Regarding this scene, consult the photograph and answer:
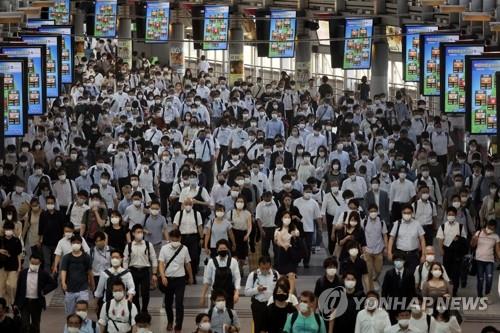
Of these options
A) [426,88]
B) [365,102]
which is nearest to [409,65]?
[365,102]

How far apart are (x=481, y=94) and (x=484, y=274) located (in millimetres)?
Answer: 5753

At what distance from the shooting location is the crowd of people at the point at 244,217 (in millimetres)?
22806

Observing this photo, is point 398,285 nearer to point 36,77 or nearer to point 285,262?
point 285,262

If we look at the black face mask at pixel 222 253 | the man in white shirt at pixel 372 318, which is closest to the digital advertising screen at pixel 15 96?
the black face mask at pixel 222 253

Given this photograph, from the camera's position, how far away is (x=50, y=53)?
42.1m

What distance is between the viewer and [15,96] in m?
34.5

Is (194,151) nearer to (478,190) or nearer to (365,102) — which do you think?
(478,190)

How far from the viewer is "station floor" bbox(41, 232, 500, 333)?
84.3ft

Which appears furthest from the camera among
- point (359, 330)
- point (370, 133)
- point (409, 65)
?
point (409, 65)

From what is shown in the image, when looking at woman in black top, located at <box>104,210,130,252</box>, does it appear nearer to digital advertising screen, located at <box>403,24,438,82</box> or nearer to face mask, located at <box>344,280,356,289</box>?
face mask, located at <box>344,280,356,289</box>

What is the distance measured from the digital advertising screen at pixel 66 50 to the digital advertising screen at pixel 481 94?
14463 mm

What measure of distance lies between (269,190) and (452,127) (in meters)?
10.8

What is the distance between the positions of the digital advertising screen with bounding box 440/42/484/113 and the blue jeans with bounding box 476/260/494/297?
802cm

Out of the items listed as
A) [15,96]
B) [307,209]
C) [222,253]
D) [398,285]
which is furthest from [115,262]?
[15,96]
